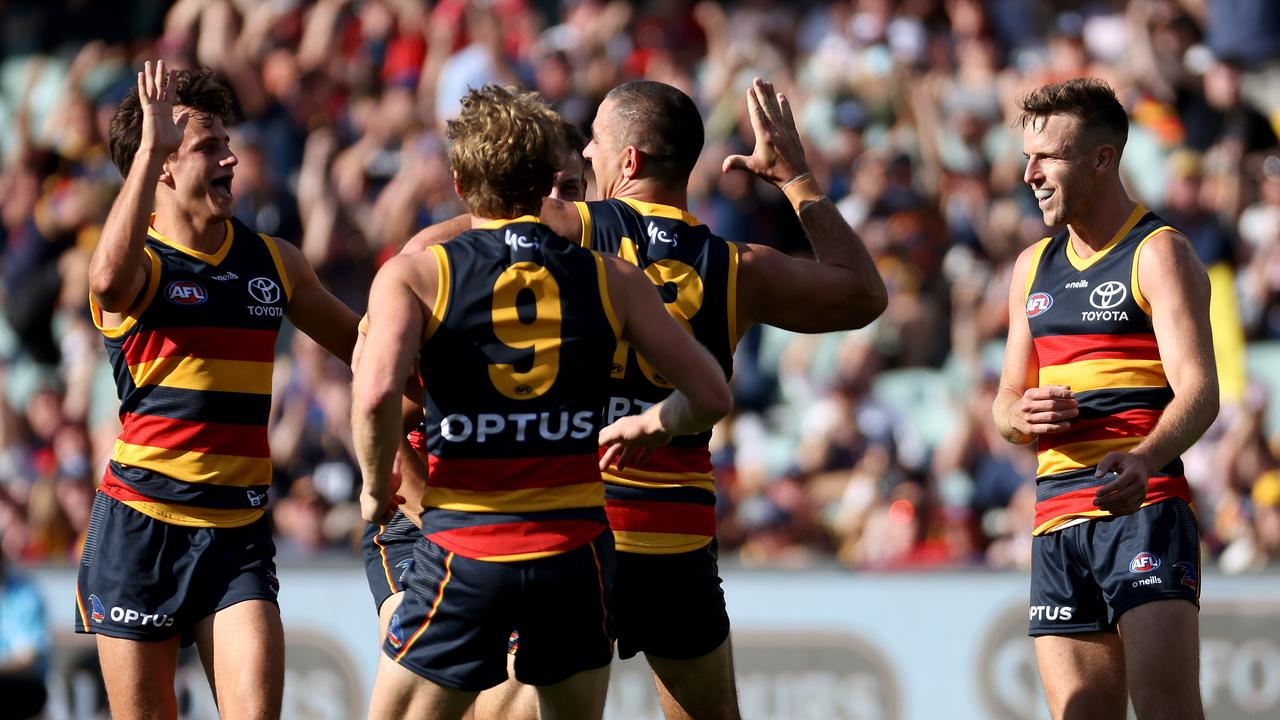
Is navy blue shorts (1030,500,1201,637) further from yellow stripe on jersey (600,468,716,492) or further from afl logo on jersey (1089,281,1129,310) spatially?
yellow stripe on jersey (600,468,716,492)

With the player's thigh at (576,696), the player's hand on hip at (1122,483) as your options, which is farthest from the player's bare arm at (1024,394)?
the player's thigh at (576,696)

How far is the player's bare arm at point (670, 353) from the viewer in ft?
16.7

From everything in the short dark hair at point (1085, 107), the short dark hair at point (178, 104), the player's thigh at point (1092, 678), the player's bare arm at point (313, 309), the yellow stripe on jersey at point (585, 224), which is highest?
the short dark hair at point (178, 104)

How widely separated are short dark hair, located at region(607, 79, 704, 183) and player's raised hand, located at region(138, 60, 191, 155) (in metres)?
1.56

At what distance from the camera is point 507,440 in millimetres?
5031

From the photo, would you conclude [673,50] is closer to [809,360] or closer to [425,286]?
[809,360]

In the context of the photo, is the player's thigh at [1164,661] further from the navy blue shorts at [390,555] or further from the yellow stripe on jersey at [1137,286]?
the navy blue shorts at [390,555]

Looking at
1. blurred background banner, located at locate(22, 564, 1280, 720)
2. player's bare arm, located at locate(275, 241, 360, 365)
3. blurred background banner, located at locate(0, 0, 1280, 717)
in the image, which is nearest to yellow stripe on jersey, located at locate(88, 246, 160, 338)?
player's bare arm, located at locate(275, 241, 360, 365)

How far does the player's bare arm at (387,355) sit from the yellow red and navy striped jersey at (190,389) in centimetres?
145

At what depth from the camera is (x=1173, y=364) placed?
19.9 ft

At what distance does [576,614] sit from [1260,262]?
382 inches

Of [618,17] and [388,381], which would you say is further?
[618,17]

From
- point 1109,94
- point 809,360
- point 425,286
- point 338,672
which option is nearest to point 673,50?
point 809,360

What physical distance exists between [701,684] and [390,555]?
1.35 meters
